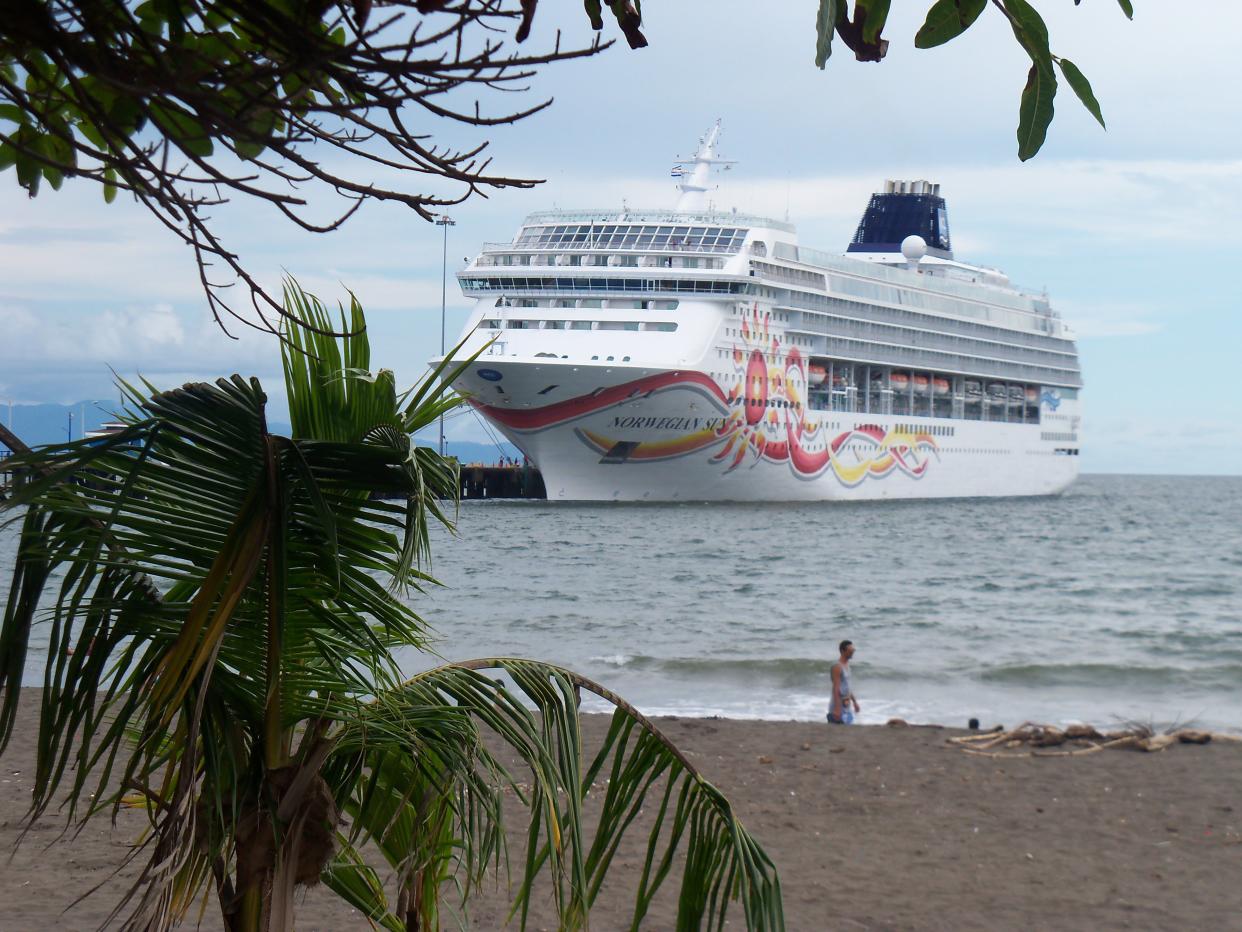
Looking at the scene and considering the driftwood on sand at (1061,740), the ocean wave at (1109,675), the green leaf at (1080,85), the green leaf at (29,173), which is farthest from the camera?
the ocean wave at (1109,675)

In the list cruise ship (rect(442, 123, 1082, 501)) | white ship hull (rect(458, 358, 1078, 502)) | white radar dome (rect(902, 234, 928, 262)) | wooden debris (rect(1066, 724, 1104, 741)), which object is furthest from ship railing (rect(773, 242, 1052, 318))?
wooden debris (rect(1066, 724, 1104, 741))

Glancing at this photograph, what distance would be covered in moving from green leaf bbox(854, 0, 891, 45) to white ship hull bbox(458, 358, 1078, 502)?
34.1 m

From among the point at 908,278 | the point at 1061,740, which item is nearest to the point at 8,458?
the point at 1061,740

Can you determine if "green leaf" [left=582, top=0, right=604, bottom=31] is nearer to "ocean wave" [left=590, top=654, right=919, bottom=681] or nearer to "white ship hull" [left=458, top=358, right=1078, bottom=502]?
"ocean wave" [left=590, top=654, right=919, bottom=681]

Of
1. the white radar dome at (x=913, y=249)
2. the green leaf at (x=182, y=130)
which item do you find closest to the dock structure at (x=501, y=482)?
the white radar dome at (x=913, y=249)

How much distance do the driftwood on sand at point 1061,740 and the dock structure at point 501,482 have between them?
1840 inches

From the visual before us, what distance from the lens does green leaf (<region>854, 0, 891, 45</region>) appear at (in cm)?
175

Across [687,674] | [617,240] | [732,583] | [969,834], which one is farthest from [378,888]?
[617,240]

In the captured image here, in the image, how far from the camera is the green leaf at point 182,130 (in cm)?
154

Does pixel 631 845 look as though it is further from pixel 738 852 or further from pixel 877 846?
pixel 738 852

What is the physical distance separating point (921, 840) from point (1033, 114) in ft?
21.2

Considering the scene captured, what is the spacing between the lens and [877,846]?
7.30 meters

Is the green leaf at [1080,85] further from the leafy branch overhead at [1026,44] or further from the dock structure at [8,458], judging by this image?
the dock structure at [8,458]

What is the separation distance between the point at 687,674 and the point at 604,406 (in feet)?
75.6
